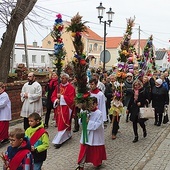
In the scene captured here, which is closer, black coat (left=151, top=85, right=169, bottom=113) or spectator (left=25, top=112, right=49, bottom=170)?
spectator (left=25, top=112, right=49, bottom=170)

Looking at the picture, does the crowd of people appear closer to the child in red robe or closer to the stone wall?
the child in red robe

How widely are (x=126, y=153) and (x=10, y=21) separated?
261 inches

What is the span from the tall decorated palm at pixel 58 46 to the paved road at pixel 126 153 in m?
2.06

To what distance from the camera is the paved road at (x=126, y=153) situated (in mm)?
6426

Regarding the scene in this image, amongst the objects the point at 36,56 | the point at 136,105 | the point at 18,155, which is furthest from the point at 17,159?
the point at 36,56

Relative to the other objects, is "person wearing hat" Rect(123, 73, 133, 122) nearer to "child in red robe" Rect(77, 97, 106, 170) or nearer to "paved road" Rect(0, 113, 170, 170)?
"paved road" Rect(0, 113, 170, 170)

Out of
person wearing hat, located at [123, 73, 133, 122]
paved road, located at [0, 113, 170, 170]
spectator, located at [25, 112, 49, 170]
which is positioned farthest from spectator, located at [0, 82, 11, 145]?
person wearing hat, located at [123, 73, 133, 122]

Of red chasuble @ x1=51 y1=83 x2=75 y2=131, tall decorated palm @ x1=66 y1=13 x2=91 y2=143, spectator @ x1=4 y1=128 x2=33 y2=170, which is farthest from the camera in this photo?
red chasuble @ x1=51 y1=83 x2=75 y2=131

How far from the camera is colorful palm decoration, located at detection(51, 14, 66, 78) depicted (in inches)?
317

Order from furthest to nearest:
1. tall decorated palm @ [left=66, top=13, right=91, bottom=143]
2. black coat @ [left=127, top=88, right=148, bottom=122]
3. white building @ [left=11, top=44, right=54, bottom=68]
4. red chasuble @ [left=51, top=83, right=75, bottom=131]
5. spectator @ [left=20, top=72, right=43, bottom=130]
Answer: white building @ [left=11, top=44, right=54, bottom=68]
spectator @ [left=20, top=72, right=43, bottom=130]
black coat @ [left=127, top=88, right=148, bottom=122]
red chasuble @ [left=51, top=83, right=75, bottom=131]
tall decorated palm @ [left=66, top=13, right=91, bottom=143]

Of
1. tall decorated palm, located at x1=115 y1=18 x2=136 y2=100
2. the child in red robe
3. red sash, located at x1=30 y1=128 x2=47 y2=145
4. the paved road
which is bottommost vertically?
the paved road

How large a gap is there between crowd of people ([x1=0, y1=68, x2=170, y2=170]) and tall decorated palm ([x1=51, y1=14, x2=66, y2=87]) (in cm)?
40

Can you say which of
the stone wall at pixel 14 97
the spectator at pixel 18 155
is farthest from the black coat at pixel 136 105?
the spectator at pixel 18 155

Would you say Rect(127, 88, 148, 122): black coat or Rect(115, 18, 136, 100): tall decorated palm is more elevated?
Rect(115, 18, 136, 100): tall decorated palm
